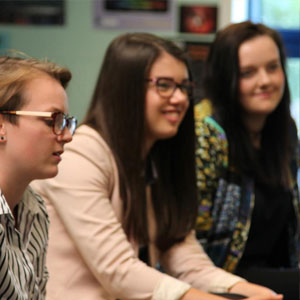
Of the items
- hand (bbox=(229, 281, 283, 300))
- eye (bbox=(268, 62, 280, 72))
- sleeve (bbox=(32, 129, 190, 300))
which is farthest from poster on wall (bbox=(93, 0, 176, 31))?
hand (bbox=(229, 281, 283, 300))

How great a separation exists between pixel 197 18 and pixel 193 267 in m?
1.57

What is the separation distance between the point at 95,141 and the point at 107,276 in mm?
397

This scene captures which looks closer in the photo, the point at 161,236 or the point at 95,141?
the point at 95,141

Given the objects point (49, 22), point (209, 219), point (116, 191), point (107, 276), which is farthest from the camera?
point (49, 22)

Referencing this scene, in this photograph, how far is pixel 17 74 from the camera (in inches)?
47.9

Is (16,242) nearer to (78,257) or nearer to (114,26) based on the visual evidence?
(78,257)

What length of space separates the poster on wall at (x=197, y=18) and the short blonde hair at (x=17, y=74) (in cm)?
195

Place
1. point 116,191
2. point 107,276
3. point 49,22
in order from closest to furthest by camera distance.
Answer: point 107,276 → point 116,191 → point 49,22

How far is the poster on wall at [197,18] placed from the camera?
3158 mm

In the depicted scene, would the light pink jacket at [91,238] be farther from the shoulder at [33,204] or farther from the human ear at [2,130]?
the human ear at [2,130]

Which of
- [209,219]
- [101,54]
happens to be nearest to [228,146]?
[209,219]

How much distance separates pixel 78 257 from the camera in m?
1.79

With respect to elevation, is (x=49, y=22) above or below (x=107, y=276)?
above

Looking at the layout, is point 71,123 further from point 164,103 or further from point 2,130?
point 164,103
